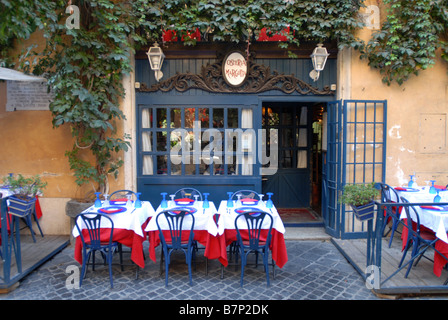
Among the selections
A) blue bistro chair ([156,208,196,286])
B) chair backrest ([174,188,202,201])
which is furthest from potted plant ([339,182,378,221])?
chair backrest ([174,188,202,201])

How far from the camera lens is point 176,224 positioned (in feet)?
14.2

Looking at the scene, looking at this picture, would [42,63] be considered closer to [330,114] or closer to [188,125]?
[188,125]

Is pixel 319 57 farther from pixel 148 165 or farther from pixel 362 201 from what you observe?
pixel 148 165

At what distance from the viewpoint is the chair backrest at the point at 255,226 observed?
14.0 feet

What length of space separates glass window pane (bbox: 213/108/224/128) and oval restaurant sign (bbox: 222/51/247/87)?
1.91ft

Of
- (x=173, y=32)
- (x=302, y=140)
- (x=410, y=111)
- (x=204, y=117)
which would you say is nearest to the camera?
(x=173, y=32)

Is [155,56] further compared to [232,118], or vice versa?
[232,118]

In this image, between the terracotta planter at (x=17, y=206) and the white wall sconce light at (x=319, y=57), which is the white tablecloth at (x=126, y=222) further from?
the white wall sconce light at (x=319, y=57)

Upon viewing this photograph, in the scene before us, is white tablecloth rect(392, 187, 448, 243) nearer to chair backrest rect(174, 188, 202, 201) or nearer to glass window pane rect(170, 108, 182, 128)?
chair backrest rect(174, 188, 202, 201)

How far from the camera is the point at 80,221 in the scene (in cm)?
447

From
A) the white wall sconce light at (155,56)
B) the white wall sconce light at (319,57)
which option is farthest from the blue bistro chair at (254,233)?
the white wall sconce light at (155,56)

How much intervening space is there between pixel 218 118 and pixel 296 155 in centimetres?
279

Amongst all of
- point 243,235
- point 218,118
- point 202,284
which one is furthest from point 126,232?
point 218,118

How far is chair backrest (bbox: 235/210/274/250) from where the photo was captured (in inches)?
168
